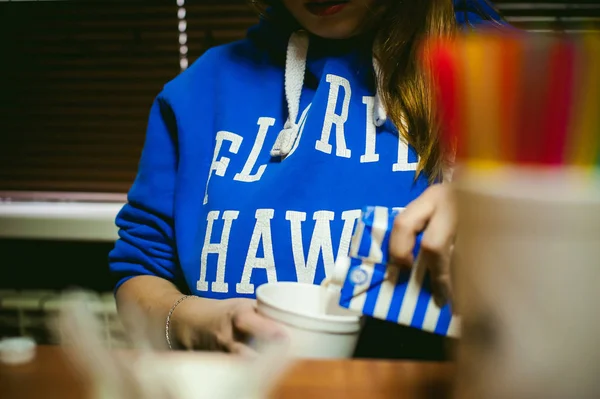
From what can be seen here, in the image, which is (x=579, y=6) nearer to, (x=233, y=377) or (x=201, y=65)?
(x=201, y=65)

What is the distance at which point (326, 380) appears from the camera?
0.34 metres

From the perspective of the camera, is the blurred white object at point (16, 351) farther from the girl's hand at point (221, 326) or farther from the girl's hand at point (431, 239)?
the girl's hand at point (431, 239)

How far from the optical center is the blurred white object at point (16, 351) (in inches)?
14.4

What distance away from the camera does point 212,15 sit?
141 centimetres

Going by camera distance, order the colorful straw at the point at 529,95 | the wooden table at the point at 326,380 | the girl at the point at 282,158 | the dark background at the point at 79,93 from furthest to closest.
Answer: the dark background at the point at 79,93, the girl at the point at 282,158, the wooden table at the point at 326,380, the colorful straw at the point at 529,95

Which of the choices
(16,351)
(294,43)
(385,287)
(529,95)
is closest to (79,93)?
(294,43)

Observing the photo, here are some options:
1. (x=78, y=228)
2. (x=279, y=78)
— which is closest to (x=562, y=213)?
(x=279, y=78)

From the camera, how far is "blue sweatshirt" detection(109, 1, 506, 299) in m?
0.62

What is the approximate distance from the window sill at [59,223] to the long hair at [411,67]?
0.86 meters

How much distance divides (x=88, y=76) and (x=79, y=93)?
0.05 m

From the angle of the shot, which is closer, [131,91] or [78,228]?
[78,228]

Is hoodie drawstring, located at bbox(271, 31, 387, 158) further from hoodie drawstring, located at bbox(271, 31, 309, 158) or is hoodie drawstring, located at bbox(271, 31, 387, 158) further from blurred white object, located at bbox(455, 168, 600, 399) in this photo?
blurred white object, located at bbox(455, 168, 600, 399)

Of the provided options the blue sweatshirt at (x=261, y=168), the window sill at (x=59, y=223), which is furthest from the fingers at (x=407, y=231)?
the window sill at (x=59, y=223)

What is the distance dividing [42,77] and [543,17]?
1.37 m
